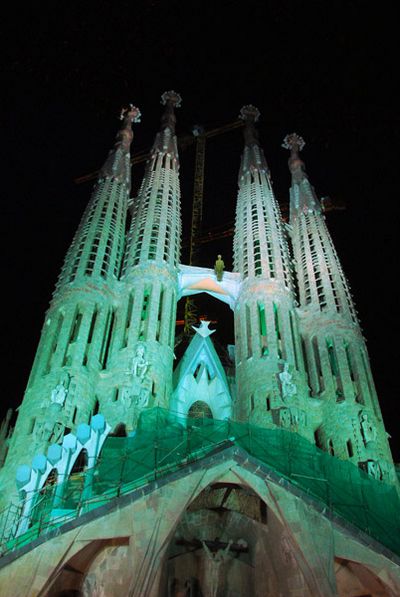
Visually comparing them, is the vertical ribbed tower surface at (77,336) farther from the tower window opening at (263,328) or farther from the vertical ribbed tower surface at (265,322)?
the tower window opening at (263,328)

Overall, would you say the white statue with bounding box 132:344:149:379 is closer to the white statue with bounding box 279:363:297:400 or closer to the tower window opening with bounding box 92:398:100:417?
the tower window opening with bounding box 92:398:100:417

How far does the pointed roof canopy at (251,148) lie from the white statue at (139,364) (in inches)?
1158

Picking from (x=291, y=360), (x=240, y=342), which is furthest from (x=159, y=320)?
(x=291, y=360)

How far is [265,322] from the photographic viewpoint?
40.7 meters

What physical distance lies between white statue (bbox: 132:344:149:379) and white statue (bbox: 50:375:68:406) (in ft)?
14.3

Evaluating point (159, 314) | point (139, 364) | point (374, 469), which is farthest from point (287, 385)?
point (159, 314)

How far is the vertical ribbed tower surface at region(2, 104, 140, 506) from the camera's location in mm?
30656

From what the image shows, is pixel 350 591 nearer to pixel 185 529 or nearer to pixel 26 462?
pixel 185 529

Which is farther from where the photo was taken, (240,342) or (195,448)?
(240,342)

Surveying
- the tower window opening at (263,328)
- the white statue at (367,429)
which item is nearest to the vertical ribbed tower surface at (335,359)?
the white statue at (367,429)

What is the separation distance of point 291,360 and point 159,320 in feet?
32.1

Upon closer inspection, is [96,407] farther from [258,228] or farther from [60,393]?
[258,228]

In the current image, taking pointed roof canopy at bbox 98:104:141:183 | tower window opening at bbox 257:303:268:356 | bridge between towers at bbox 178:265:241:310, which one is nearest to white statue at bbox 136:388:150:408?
tower window opening at bbox 257:303:268:356

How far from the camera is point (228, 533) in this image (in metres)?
25.5
